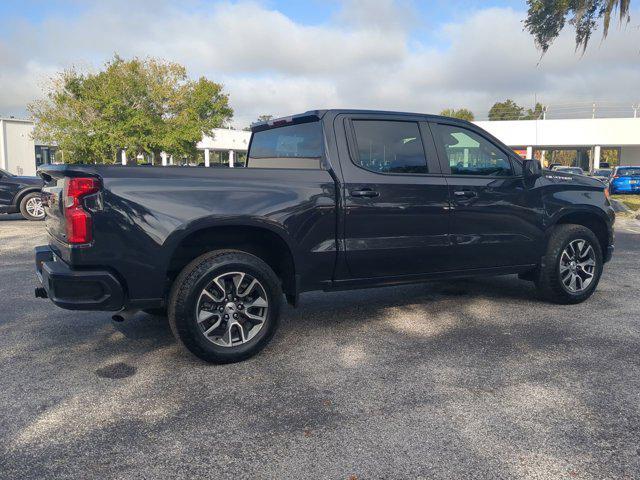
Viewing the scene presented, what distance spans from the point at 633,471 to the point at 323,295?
159 inches

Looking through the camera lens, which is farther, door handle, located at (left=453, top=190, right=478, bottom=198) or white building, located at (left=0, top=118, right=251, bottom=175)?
white building, located at (left=0, top=118, right=251, bottom=175)

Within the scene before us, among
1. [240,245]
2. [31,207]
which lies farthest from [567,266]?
[31,207]

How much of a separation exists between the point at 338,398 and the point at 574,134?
42457 mm

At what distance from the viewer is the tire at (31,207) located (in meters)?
14.1

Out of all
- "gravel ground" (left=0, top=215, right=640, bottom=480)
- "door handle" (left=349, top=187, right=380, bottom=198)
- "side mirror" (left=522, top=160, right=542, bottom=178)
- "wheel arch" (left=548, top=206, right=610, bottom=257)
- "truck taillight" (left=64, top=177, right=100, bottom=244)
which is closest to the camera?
"gravel ground" (left=0, top=215, right=640, bottom=480)

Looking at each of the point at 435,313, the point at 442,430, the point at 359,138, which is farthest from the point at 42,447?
the point at 435,313

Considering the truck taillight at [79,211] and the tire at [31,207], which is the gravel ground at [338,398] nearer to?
the truck taillight at [79,211]

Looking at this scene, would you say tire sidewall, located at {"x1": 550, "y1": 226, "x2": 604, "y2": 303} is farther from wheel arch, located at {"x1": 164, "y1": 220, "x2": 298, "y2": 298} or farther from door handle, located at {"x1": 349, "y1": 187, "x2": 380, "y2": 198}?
wheel arch, located at {"x1": 164, "y1": 220, "x2": 298, "y2": 298}

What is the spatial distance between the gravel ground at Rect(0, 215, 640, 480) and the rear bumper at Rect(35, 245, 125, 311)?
21.8 inches

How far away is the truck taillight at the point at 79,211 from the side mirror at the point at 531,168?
3.94 meters

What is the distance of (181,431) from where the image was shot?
3072 mm

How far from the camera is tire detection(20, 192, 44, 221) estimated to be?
14102mm

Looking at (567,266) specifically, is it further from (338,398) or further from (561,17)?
(561,17)

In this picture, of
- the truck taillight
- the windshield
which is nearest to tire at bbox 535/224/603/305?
the truck taillight
